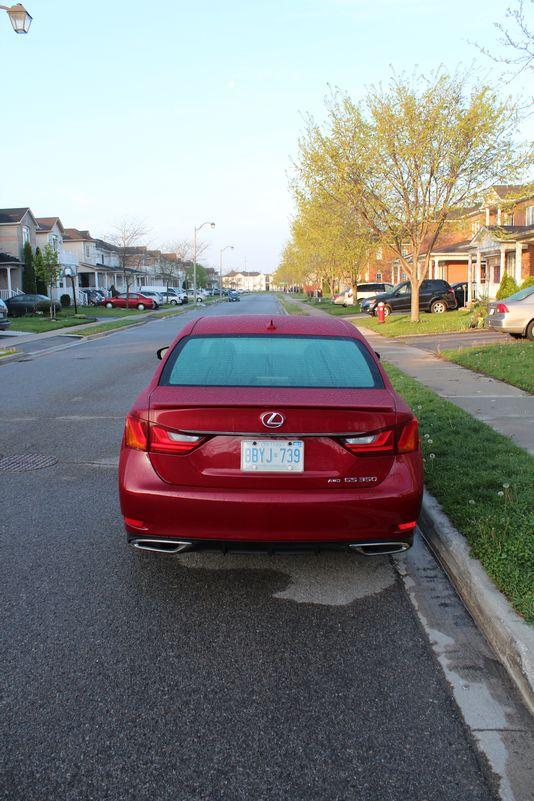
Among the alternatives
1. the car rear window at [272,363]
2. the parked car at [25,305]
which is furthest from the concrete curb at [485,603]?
the parked car at [25,305]

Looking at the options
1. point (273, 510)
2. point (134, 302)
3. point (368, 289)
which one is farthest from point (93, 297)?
point (273, 510)

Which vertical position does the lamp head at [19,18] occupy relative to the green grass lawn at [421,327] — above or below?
above

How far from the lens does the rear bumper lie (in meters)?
Answer: 3.73

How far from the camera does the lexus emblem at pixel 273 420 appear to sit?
147 inches

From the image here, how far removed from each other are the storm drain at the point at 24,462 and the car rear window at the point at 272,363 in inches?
126

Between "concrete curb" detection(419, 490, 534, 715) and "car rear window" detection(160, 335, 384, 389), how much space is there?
117 cm

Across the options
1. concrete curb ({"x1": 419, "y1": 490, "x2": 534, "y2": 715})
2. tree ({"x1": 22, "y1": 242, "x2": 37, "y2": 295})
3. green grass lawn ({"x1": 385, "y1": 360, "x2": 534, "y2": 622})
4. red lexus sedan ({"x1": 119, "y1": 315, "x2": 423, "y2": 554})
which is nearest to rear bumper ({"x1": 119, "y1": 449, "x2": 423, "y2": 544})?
red lexus sedan ({"x1": 119, "y1": 315, "x2": 423, "y2": 554})

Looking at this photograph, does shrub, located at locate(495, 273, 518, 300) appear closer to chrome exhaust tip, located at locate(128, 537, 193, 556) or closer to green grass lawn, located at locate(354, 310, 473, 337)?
green grass lawn, located at locate(354, 310, 473, 337)

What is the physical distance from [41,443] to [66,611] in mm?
4692

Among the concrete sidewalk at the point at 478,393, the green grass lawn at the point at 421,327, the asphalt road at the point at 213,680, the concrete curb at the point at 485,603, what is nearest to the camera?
the asphalt road at the point at 213,680

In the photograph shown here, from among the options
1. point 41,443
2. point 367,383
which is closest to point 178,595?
point 367,383

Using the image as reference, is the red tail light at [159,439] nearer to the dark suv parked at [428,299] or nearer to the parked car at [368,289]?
the dark suv parked at [428,299]

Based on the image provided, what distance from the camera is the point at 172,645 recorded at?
3496 millimetres

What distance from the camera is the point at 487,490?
17.8ft
